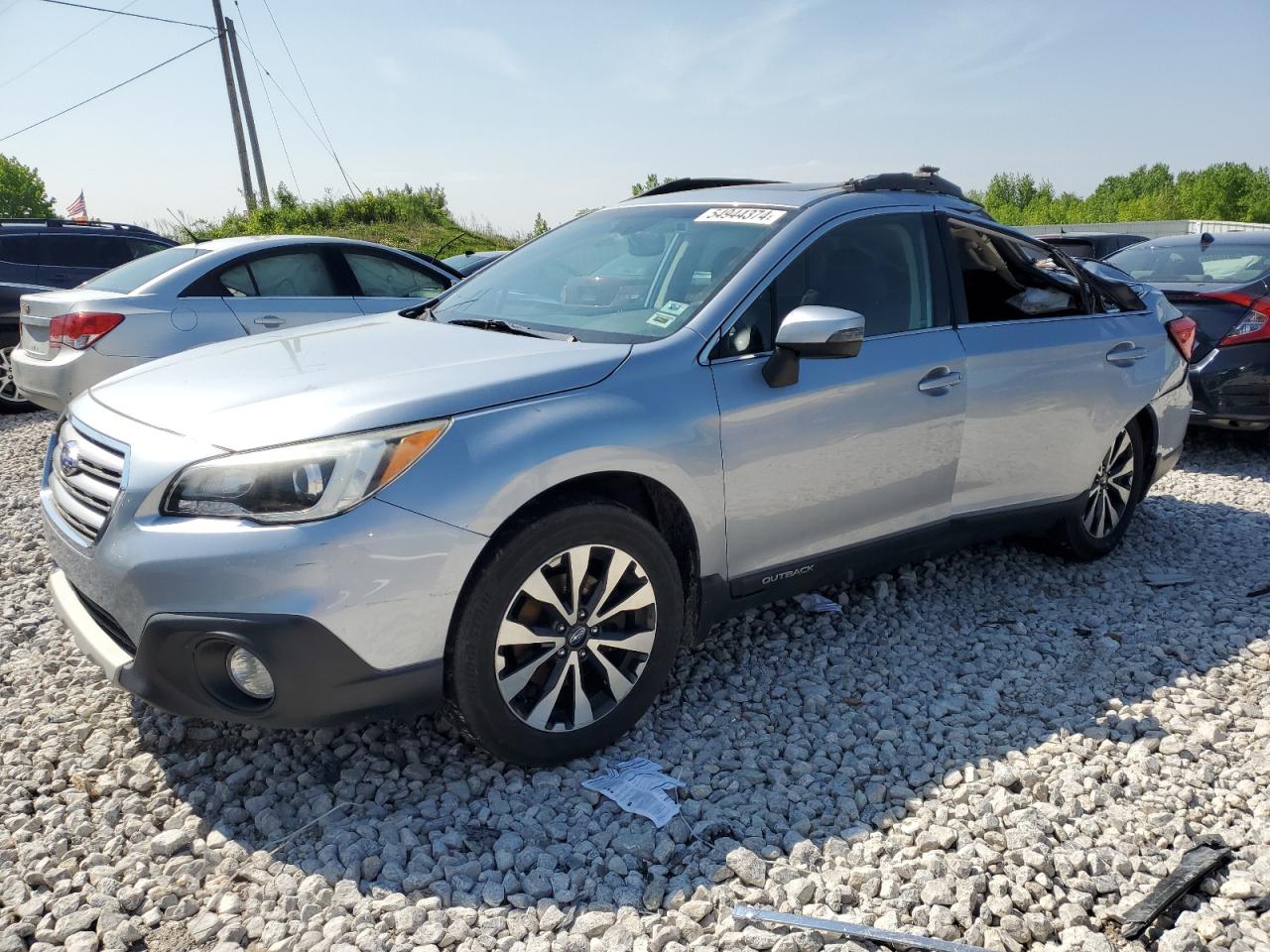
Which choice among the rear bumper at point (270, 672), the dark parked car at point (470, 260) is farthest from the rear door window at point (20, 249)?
the rear bumper at point (270, 672)

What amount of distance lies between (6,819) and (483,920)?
4.75 ft

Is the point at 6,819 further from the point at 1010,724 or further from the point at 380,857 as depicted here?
the point at 1010,724

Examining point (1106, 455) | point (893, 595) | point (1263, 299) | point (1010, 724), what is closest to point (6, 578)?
point (893, 595)

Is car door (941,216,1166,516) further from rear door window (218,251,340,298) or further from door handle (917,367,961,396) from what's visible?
rear door window (218,251,340,298)

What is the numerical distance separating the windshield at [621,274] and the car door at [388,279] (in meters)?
3.49

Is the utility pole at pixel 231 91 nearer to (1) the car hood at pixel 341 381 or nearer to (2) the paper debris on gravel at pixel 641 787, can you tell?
(1) the car hood at pixel 341 381

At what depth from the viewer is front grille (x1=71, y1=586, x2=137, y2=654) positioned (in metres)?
2.61

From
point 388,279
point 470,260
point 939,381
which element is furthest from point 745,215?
point 470,260

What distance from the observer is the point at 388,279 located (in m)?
7.64

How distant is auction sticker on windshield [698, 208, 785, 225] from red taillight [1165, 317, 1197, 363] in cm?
235

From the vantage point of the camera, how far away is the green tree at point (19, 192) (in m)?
82.6

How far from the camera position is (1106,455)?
4566 mm

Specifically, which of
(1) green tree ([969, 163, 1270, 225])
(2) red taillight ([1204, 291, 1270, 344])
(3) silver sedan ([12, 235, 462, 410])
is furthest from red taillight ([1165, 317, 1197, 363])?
(1) green tree ([969, 163, 1270, 225])

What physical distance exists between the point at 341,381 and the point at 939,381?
220 centimetres
